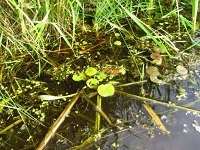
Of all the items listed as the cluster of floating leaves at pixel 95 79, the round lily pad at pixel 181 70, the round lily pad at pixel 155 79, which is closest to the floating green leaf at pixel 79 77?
the cluster of floating leaves at pixel 95 79

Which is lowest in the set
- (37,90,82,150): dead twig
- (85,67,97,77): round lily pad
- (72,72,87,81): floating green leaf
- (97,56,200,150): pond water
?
(97,56,200,150): pond water

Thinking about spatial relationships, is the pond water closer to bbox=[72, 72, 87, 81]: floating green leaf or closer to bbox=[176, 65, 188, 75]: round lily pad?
bbox=[176, 65, 188, 75]: round lily pad

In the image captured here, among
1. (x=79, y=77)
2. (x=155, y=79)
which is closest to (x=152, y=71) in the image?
(x=155, y=79)

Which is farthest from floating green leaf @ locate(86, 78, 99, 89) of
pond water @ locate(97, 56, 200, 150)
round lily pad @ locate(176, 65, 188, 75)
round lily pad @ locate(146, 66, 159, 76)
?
round lily pad @ locate(176, 65, 188, 75)

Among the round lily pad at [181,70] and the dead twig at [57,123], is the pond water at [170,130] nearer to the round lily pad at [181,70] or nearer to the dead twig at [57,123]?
the round lily pad at [181,70]

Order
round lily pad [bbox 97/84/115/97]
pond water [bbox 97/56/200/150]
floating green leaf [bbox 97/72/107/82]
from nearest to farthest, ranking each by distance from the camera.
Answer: pond water [bbox 97/56/200/150]
round lily pad [bbox 97/84/115/97]
floating green leaf [bbox 97/72/107/82]

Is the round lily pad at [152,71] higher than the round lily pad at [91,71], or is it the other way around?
the round lily pad at [91,71]

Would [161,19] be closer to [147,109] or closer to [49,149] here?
[147,109]

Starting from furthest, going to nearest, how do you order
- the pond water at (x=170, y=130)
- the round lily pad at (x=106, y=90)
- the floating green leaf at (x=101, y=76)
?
the floating green leaf at (x=101, y=76)
the round lily pad at (x=106, y=90)
the pond water at (x=170, y=130)

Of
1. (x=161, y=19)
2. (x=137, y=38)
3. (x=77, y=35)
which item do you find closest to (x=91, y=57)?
(x=77, y=35)
